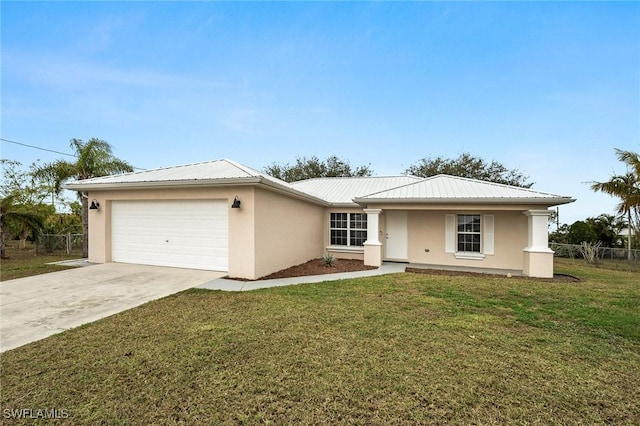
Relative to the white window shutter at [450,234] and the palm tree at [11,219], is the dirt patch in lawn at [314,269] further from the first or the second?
the palm tree at [11,219]

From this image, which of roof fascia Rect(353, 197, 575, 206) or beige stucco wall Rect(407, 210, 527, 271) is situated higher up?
roof fascia Rect(353, 197, 575, 206)

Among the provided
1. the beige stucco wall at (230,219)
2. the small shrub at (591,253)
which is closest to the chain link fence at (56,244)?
the beige stucco wall at (230,219)

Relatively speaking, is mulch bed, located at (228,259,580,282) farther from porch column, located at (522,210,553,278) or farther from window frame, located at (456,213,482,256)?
window frame, located at (456,213,482,256)

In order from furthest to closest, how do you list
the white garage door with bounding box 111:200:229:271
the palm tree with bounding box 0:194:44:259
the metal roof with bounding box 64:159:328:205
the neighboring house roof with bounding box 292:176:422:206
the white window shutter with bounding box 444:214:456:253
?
the neighboring house roof with bounding box 292:176:422:206, the palm tree with bounding box 0:194:44:259, the white window shutter with bounding box 444:214:456:253, the white garage door with bounding box 111:200:229:271, the metal roof with bounding box 64:159:328:205

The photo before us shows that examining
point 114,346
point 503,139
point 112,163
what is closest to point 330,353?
point 114,346

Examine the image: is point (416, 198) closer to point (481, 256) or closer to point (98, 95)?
point (481, 256)

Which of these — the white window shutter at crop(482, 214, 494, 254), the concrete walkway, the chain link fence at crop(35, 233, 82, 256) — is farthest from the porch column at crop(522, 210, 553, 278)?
the chain link fence at crop(35, 233, 82, 256)

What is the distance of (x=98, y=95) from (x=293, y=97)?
31.9 ft

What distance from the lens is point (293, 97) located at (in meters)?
16.7

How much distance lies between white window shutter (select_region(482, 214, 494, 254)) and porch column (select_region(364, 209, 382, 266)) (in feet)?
13.9

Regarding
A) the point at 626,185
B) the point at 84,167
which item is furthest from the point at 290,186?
the point at 626,185

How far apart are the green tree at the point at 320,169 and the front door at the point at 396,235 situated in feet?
65.8

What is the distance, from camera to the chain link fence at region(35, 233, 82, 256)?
14.4m

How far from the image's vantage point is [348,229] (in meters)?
13.9
